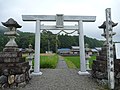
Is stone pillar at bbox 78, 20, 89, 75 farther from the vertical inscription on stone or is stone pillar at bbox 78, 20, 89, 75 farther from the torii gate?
the vertical inscription on stone

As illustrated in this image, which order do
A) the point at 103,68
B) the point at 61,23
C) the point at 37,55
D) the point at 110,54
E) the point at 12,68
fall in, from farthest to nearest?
1. the point at 61,23
2. the point at 37,55
3. the point at 103,68
4. the point at 12,68
5. the point at 110,54

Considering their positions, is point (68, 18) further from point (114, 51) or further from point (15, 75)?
point (15, 75)

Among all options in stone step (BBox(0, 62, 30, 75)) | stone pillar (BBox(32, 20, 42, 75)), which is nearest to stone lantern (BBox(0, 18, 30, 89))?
stone step (BBox(0, 62, 30, 75))

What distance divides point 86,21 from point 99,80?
4.48 metres

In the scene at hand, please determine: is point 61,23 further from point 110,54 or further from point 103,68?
point 110,54

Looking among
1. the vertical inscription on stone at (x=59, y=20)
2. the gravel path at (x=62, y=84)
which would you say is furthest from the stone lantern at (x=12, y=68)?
the vertical inscription on stone at (x=59, y=20)

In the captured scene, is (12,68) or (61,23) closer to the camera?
(12,68)

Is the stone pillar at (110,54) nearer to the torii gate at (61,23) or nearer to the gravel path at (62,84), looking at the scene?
the gravel path at (62,84)

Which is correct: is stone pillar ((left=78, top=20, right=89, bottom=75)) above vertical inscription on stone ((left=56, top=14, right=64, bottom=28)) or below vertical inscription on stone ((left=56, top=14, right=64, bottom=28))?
below

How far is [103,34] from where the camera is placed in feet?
26.6

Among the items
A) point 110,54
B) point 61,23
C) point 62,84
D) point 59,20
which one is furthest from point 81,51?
point 110,54

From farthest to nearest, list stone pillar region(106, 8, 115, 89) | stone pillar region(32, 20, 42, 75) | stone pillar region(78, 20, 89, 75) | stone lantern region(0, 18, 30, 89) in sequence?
stone pillar region(78, 20, 89, 75), stone pillar region(32, 20, 42, 75), stone lantern region(0, 18, 30, 89), stone pillar region(106, 8, 115, 89)

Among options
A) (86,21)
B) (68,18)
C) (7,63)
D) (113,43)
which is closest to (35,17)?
(68,18)

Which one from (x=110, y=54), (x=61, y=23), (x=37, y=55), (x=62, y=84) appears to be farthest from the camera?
(x=61, y=23)
